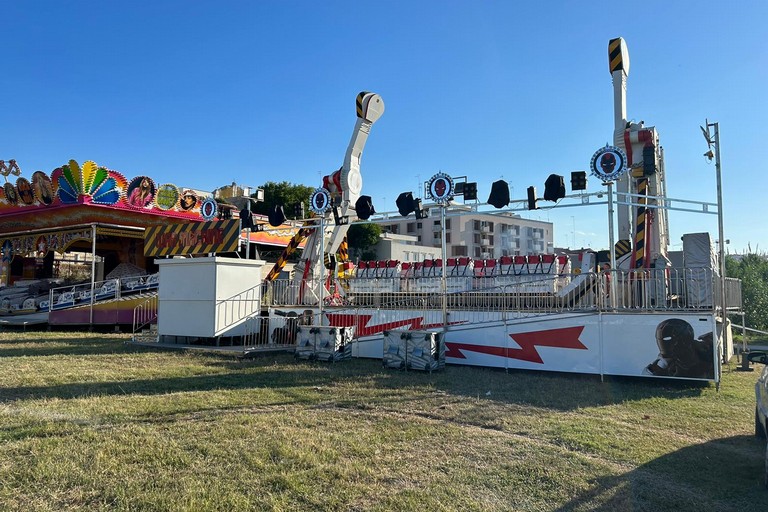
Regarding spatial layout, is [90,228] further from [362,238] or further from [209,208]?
[362,238]

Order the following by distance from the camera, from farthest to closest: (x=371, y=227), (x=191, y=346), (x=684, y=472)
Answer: (x=371, y=227)
(x=191, y=346)
(x=684, y=472)

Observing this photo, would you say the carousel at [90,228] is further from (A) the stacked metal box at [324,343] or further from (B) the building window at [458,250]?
(B) the building window at [458,250]

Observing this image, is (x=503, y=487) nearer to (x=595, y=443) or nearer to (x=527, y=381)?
(x=595, y=443)

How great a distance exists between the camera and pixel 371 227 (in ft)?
189

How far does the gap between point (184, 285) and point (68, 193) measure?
42.5ft

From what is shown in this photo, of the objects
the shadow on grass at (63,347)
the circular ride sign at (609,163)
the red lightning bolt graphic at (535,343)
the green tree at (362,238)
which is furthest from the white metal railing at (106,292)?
the green tree at (362,238)

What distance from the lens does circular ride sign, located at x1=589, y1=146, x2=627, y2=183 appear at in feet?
34.9

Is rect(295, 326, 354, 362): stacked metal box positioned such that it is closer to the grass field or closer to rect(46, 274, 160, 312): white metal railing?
the grass field

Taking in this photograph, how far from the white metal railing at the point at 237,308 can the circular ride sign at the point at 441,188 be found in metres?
5.74

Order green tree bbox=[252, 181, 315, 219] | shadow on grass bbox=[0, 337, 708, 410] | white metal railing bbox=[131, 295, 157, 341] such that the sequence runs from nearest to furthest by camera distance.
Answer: shadow on grass bbox=[0, 337, 708, 410] → white metal railing bbox=[131, 295, 157, 341] → green tree bbox=[252, 181, 315, 219]

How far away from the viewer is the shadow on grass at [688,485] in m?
4.20

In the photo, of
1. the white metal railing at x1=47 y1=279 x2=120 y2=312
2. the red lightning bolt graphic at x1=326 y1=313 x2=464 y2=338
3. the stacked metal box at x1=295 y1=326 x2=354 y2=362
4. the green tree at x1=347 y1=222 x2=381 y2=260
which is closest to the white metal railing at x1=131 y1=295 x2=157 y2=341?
the white metal railing at x1=47 y1=279 x2=120 y2=312

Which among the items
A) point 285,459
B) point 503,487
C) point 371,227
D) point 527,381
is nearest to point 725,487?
point 503,487

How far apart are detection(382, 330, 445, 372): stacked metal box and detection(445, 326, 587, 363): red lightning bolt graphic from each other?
3.65ft
